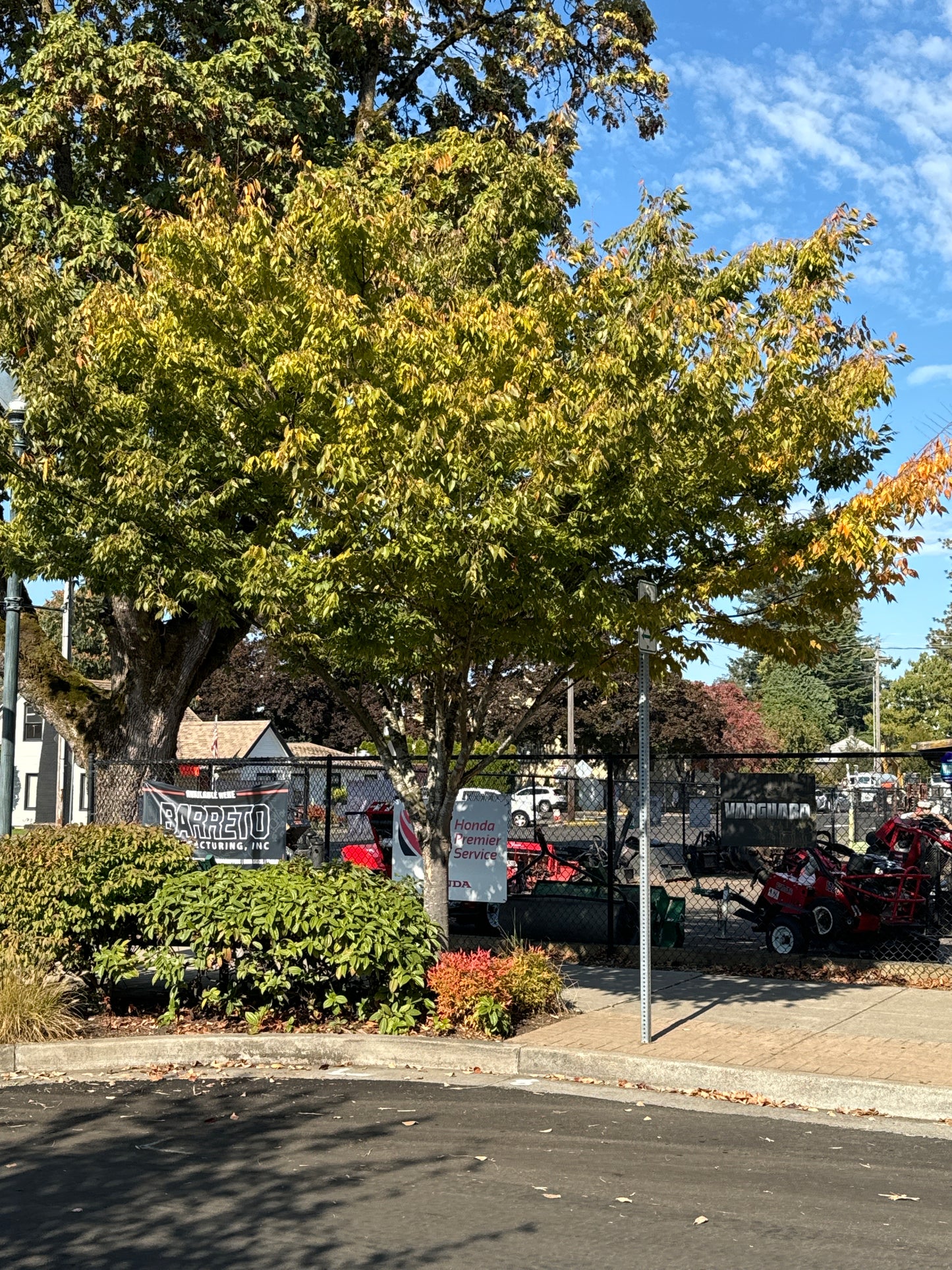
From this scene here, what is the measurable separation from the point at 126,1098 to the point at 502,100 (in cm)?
1451

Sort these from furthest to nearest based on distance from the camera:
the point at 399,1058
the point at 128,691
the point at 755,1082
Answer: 1. the point at 128,691
2. the point at 399,1058
3. the point at 755,1082

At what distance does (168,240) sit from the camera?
10.2 m

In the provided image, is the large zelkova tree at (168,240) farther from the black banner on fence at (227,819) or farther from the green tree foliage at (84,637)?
the green tree foliage at (84,637)

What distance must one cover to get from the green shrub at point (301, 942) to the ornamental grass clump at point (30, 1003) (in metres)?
0.74

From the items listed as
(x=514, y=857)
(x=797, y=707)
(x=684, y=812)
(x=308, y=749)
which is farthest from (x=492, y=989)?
(x=797, y=707)

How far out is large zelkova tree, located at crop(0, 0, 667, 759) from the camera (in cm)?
1019

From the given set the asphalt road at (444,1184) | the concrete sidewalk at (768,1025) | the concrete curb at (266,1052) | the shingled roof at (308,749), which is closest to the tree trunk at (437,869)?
the concrete sidewalk at (768,1025)

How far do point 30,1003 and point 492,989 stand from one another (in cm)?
331

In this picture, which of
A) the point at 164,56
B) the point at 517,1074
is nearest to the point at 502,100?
the point at 164,56

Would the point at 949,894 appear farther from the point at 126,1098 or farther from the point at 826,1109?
the point at 126,1098

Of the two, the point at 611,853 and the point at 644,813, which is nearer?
the point at 644,813

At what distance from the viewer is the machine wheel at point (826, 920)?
12797mm

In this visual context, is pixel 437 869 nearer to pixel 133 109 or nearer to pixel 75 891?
pixel 75 891

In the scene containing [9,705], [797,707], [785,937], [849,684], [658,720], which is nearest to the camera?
[9,705]
